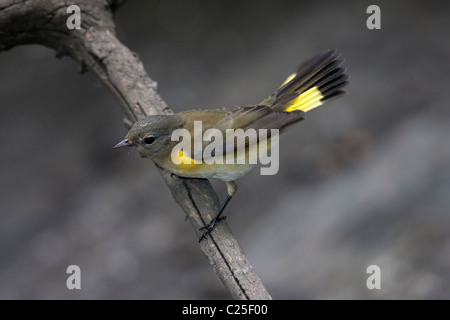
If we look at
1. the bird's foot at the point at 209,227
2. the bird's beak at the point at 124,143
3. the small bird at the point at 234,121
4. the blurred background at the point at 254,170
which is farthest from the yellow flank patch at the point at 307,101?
the blurred background at the point at 254,170

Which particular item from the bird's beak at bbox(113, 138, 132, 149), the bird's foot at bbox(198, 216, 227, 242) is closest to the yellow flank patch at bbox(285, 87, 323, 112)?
the bird's foot at bbox(198, 216, 227, 242)

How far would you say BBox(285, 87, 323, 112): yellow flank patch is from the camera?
394cm

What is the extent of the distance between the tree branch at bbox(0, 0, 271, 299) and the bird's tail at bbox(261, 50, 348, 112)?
780 mm

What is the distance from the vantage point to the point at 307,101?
3.96 metres

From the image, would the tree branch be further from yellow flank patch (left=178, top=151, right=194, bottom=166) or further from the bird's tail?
the bird's tail

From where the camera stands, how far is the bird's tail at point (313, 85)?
394cm

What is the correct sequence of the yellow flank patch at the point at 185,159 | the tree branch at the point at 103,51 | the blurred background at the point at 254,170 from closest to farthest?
the yellow flank patch at the point at 185,159 < the tree branch at the point at 103,51 < the blurred background at the point at 254,170

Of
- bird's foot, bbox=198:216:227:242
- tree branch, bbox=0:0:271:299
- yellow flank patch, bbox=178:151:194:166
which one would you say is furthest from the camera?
tree branch, bbox=0:0:271:299

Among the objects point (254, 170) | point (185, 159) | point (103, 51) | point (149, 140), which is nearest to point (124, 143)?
point (149, 140)

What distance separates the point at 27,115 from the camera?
6.51 m

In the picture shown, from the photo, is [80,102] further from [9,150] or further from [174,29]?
[174,29]

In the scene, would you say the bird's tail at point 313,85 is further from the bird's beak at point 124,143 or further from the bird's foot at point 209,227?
the bird's beak at point 124,143

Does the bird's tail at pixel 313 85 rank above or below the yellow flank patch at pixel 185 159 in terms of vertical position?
above

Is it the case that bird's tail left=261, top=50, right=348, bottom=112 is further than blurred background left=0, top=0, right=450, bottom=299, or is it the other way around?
blurred background left=0, top=0, right=450, bottom=299
